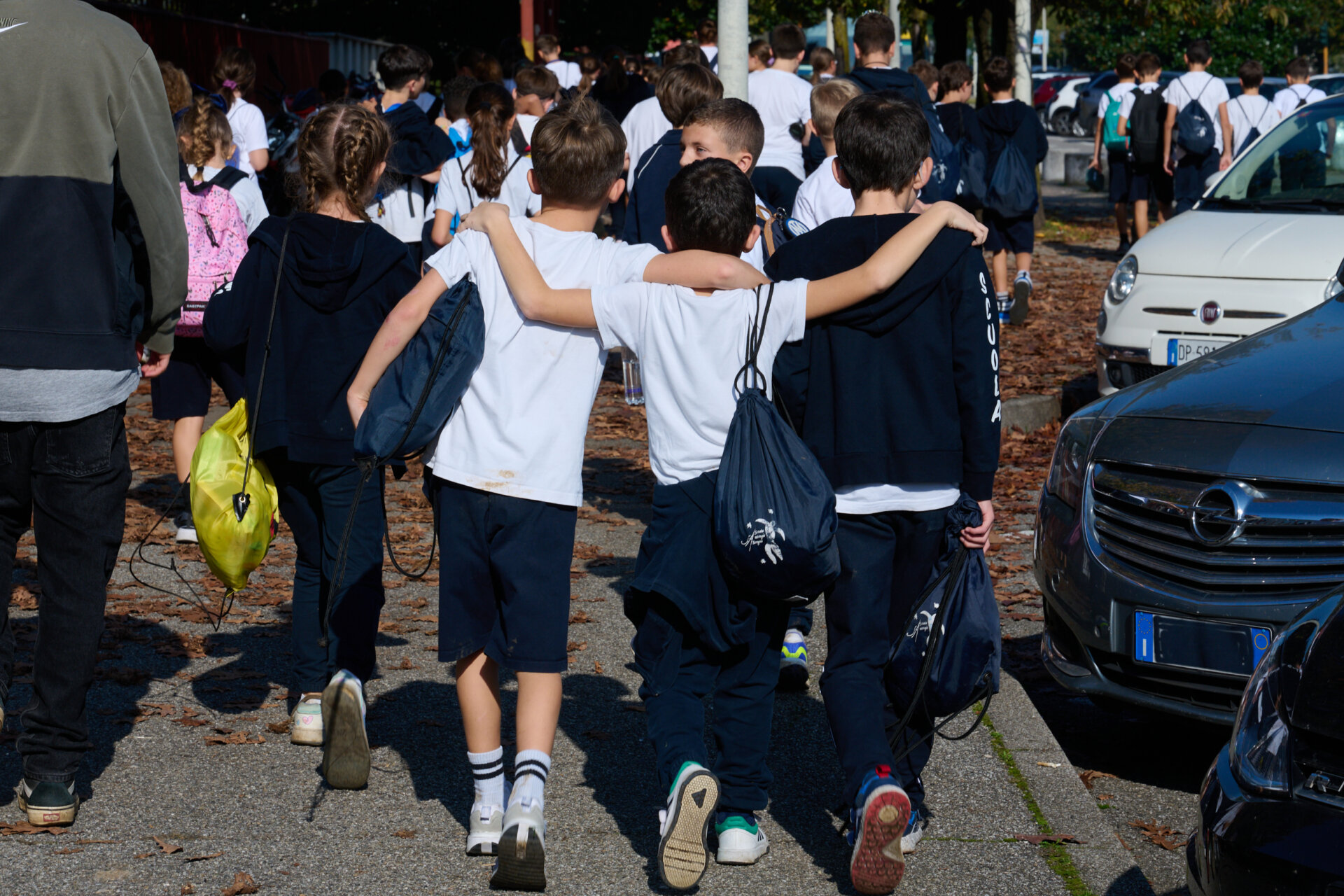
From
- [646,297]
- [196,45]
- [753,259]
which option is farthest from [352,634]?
[196,45]

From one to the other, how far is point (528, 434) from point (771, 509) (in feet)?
2.18

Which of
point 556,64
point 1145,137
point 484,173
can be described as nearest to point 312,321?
point 484,173

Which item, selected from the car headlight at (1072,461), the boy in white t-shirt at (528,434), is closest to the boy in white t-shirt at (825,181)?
the car headlight at (1072,461)

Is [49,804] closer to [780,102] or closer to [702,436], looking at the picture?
[702,436]

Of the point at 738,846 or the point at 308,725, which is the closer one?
the point at 738,846

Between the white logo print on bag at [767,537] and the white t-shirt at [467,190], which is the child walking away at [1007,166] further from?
the white logo print on bag at [767,537]

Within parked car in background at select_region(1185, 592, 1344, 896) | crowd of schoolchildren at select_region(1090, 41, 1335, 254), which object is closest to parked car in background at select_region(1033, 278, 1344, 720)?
parked car in background at select_region(1185, 592, 1344, 896)

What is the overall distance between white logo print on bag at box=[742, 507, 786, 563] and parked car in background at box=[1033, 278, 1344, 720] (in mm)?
1457

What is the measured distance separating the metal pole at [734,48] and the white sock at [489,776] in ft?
17.4

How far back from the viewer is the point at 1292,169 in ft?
29.1

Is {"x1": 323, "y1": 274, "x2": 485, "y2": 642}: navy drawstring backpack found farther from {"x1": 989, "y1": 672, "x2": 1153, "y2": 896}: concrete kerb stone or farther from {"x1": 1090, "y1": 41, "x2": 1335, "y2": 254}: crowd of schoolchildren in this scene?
{"x1": 1090, "y1": 41, "x2": 1335, "y2": 254}: crowd of schoolchildren

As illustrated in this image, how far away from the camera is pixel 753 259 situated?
559 centimetres

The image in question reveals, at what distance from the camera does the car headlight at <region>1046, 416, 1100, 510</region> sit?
486 centimetres

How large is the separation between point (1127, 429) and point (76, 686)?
10.5 feet
